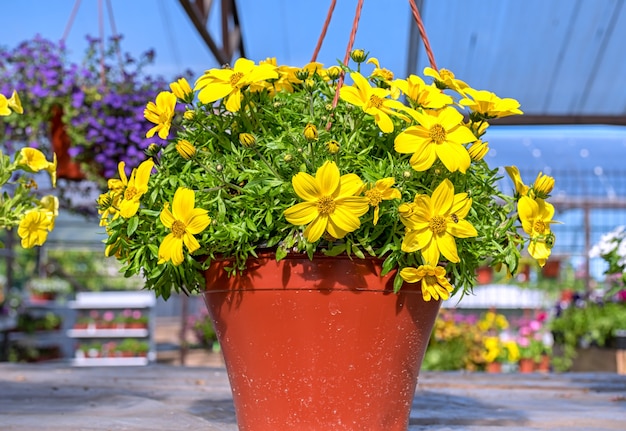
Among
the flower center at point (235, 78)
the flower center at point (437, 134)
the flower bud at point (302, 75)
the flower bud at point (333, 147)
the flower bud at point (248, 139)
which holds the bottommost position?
the flower bud at point (333, 147)

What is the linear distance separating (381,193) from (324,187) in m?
0.07

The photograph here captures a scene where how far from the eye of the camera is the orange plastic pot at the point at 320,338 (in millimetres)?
893

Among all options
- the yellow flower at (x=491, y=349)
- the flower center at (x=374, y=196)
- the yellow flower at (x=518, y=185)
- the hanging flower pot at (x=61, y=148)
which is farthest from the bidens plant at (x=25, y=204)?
the yellow flower at (x=491, y=349)

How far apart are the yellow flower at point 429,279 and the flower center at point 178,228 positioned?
251mm

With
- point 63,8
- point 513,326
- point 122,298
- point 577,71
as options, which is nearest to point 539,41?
point 577,71

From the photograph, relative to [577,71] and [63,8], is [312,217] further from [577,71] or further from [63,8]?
[63,8]

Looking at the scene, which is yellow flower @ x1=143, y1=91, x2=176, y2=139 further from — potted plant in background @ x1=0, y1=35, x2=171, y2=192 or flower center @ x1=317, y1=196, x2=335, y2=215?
potted plant in background @ x1=0, y1=35, x2=171, y2=192

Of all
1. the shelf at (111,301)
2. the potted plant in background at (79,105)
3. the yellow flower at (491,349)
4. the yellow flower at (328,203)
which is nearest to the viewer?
the yellow flower at (328,203)

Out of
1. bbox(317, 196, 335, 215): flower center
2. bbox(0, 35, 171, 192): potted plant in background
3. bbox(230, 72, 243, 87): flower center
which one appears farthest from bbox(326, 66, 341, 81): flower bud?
bbox(0, 35, 171, 192): potted plant in background

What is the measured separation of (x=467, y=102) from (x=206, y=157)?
33cm

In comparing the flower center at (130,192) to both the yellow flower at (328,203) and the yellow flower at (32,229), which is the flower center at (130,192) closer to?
the yellow flower at (328,203)

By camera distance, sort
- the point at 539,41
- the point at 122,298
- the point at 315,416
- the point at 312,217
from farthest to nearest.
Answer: the point at 122,298 → the point at 539,41 → the point at 315,416 → the point at 312,217

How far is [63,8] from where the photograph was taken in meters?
9.20

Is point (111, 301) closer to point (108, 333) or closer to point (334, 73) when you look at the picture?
point (108, 333)
